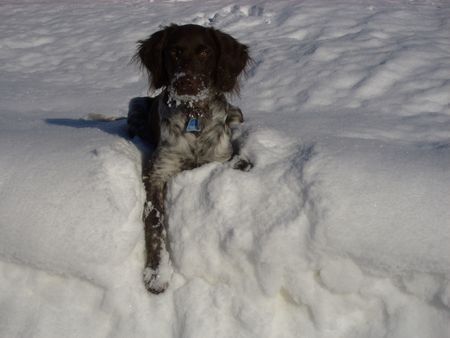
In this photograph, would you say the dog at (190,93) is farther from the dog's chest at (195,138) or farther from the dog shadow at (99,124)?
the dog shadow at (99,124)

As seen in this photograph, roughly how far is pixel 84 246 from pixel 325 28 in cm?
514

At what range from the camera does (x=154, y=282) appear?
2.09m

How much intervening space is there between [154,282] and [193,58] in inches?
56.2

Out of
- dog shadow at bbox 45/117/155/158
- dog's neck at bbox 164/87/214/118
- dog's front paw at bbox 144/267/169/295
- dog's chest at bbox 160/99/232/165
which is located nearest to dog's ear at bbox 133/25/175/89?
dog's neck at bbox 164/87/214/118

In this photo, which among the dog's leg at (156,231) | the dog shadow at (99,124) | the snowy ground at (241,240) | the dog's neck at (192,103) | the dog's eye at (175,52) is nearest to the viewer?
the snowy ground at (241,240)

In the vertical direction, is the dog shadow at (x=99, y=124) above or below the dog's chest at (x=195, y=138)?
below

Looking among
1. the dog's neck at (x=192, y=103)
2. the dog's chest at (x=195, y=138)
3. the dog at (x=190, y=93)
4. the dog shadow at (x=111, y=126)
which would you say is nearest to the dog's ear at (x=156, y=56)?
the dog at (x=190, y=93)

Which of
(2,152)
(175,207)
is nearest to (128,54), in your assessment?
(2,152)

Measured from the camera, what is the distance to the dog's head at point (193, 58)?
269 cm

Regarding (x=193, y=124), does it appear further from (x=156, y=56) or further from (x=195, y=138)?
(x=156, y=56)

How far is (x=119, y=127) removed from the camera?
11.5 ft

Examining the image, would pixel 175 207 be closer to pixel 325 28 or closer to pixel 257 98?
pixel 257 98

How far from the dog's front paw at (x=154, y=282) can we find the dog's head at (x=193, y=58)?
3.50 ft

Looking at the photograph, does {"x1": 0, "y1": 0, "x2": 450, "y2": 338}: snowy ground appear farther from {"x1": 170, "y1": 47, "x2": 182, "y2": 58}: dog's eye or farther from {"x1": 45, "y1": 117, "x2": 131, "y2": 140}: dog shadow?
{"x1": 170, "y1": 47, "x2": 182, "y2": 58}: dog's eye
